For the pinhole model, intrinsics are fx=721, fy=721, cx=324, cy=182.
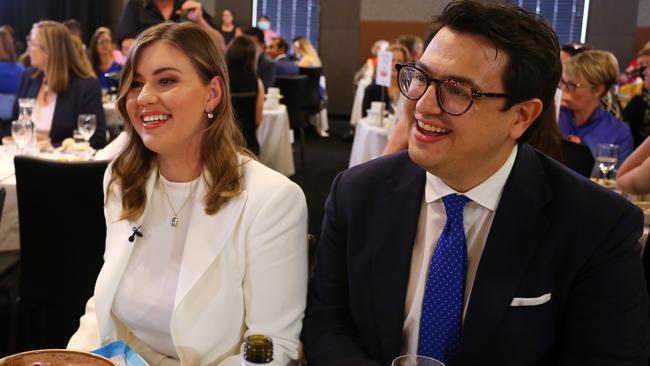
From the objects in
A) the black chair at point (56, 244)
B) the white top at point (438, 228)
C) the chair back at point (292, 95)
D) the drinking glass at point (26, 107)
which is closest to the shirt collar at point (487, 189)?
the white top at point (438, 228)

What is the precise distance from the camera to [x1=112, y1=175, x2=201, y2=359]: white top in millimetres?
1750

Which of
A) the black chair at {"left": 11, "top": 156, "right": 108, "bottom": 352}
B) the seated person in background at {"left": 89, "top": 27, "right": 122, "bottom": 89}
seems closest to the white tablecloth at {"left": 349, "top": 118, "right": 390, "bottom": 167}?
the seated person in background at {"left": 89, "top": 27, "right": 122, "bottom": 89}

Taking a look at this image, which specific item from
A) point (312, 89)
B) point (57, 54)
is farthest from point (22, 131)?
point (312, 89)

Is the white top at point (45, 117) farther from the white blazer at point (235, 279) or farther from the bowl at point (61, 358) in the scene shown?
the bowl at point (61, 358)

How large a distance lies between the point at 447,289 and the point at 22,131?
2.96 metres

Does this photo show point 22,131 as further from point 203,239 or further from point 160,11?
point 203,239

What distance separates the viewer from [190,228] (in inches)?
69.9

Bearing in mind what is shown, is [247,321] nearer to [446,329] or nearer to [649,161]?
[446,329]

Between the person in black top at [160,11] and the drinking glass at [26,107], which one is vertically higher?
the person in black top at [160,11]

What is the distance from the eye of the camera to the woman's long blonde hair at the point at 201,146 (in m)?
1.80

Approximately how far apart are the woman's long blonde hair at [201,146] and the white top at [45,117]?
10.1ft

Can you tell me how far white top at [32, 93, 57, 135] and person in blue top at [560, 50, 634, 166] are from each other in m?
3.23

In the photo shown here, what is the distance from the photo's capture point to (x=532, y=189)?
1.51m

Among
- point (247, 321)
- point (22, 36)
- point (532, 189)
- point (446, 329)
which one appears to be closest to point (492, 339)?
point (446, 329)
